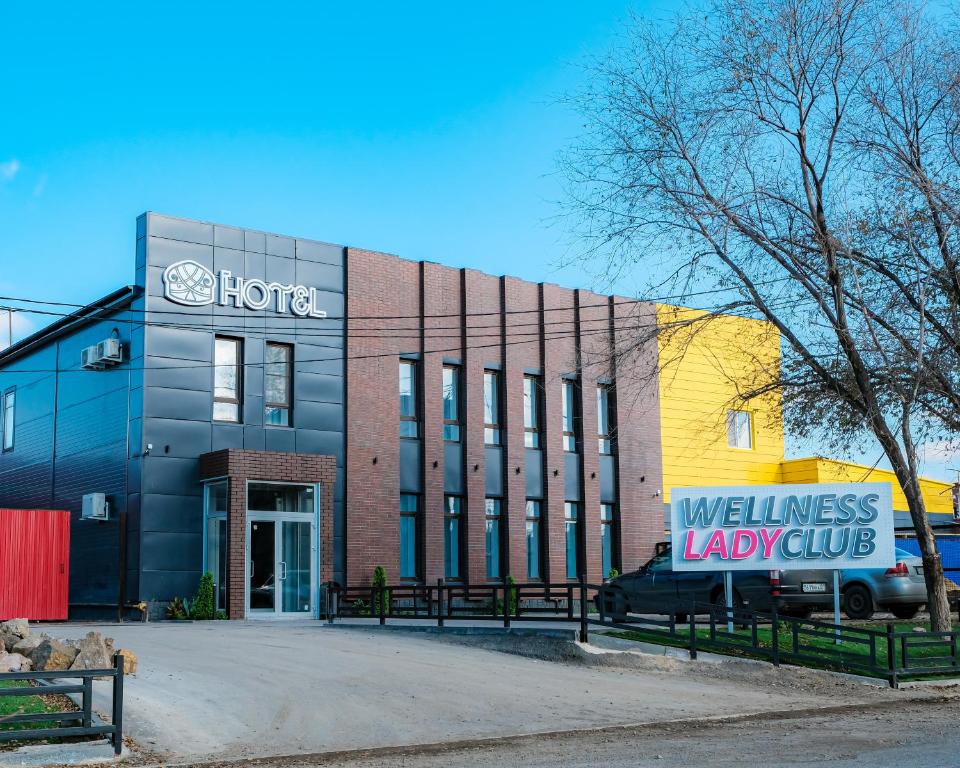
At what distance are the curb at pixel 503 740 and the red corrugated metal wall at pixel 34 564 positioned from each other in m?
18.1

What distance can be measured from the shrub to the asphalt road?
48.7 ft

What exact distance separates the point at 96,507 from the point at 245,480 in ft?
11.8

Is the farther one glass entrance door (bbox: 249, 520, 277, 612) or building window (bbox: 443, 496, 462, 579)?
building window (bbox: 443, 496, 462, 579)

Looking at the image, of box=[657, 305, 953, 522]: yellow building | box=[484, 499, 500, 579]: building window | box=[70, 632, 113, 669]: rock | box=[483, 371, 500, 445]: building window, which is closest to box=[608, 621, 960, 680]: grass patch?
box=[70, 632, 113, 669]: rock

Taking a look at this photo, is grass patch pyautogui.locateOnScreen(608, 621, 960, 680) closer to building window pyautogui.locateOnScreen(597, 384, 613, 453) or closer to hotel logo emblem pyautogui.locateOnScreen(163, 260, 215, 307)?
hotel logo emblem pyautogui.locateOnScreen(163, 260, 215, 307)

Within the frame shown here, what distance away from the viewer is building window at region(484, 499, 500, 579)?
31.3 m

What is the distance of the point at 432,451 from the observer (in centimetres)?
3012

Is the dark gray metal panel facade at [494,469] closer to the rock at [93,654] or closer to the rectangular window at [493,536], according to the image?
the rectangular window at [493,536]

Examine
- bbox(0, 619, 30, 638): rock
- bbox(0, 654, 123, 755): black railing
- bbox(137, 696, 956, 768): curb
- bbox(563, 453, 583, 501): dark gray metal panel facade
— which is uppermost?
bbox(563, 453, 583, 501): dark gray metal panel facade

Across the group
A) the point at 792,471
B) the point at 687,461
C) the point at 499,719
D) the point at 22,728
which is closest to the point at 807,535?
the point at 499,719

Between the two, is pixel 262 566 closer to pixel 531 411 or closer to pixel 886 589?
pixel 531 411

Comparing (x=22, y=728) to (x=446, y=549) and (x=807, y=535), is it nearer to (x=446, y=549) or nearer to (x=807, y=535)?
(x=807, y=535)

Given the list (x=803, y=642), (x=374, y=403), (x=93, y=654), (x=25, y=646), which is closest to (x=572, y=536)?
(x=374, y=403)

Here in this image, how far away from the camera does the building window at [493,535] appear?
3133 centimetres
